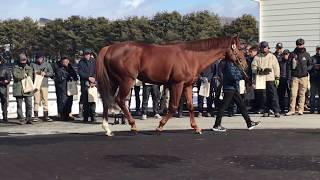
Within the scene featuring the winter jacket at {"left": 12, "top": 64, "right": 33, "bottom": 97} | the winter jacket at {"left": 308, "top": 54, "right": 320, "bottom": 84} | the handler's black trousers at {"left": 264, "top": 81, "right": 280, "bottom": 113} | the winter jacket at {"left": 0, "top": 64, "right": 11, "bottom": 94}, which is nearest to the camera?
the winter jacket at {"left": 12, "top": 64, "right": 33, "bottom": 97}

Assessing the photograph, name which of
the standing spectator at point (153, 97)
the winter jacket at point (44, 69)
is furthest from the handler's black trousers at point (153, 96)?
the winter jacket at point (44, 69)

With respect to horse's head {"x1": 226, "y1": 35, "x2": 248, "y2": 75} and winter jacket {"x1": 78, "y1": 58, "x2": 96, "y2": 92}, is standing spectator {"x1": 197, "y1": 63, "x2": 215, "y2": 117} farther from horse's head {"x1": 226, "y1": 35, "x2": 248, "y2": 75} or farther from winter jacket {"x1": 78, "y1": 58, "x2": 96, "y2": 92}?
horse's head {"x1": 226, "y1": 35, "x2": 248, "y2": 75}

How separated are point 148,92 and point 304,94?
13.5 ft

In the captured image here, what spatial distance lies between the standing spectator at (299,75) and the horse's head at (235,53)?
3.87 metres

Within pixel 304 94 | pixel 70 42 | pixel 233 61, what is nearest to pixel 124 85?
pixel 233 61

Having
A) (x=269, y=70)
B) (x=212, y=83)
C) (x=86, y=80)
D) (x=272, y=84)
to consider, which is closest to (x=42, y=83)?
(x=86, y=80)

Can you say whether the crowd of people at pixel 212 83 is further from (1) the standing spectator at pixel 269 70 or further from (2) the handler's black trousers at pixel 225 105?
(2) the handler's black trousers at pixel 225 105

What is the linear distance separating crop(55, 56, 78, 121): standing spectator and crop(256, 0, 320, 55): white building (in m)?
7.20

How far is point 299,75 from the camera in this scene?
612 inches

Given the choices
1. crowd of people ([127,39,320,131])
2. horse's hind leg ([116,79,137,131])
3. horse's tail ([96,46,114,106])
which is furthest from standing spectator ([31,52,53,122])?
horse's hind leg ([116,79,137,131])

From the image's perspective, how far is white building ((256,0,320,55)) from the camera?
18.7 meters

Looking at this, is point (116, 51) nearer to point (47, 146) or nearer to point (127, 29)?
point (47, 146)

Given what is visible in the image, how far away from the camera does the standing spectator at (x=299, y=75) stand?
607 inches

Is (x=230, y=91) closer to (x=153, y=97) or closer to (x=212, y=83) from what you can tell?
(x=212, y=83)
